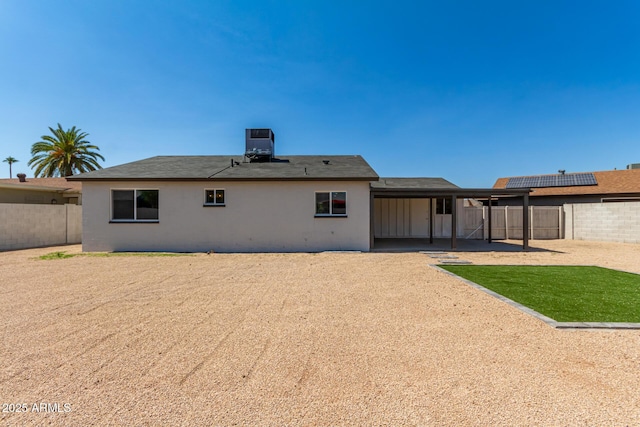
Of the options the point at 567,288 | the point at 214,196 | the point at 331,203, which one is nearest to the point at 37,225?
the point at 214,196

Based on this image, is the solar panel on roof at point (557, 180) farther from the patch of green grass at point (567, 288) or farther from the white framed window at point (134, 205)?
the white framed window at point (134, 205)

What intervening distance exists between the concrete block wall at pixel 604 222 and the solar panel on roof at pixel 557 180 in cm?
736

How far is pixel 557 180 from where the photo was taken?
22.9m

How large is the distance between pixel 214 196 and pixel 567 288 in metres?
11.5

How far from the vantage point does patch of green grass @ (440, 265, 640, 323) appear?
461cm

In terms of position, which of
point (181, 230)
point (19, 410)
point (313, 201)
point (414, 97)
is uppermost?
point (414, 97)

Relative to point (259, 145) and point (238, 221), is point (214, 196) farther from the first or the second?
point (259, 145)

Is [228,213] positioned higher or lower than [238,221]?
higher

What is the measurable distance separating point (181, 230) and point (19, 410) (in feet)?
32.9

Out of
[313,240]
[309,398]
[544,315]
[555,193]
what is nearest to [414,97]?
[313,240]

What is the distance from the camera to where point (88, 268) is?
848cm

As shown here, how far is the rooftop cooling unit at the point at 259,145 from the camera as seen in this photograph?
1549 cm

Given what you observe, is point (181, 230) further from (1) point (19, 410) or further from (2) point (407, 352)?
(2) point (407, 352)

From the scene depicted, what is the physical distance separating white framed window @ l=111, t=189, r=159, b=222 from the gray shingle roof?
0.69m
